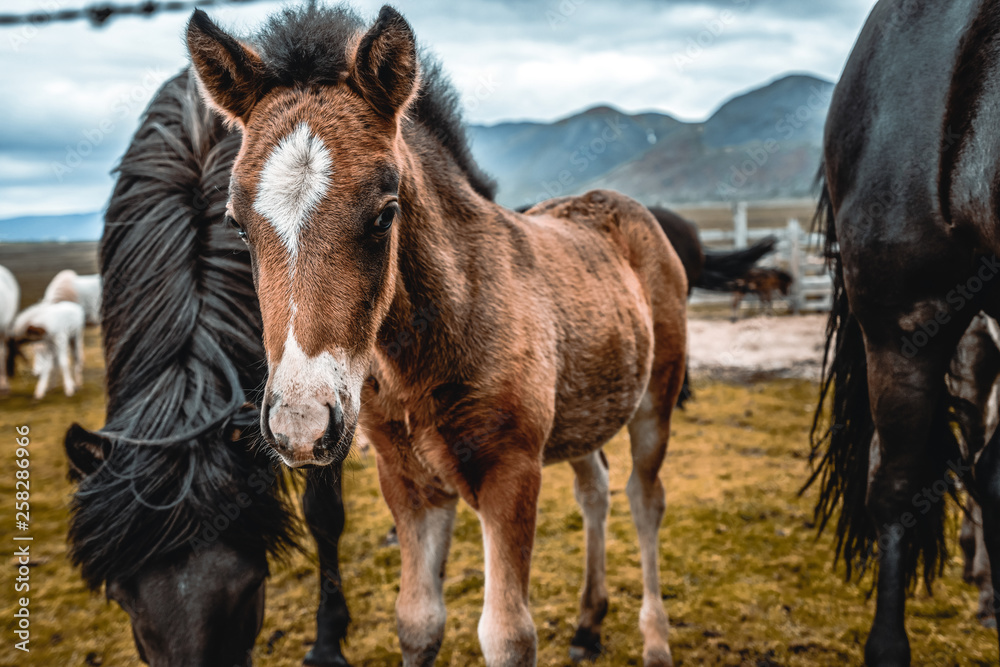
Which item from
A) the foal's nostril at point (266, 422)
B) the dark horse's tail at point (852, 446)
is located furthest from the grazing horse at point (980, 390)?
the foal's nostril at point (266, 422)

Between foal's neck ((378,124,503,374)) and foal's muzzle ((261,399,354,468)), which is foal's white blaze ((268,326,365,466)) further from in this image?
foal's neck ((378,124,503,374))

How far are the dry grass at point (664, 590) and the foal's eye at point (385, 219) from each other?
Answer: 1.39 m

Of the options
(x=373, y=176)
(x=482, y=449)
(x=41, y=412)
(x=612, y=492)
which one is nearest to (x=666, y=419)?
(x=482, y=449)

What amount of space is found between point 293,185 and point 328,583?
8.19 feet

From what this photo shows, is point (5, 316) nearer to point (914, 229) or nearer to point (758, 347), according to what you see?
point (914, 229)

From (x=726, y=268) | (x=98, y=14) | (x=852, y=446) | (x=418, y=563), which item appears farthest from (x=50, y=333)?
(x=852, y=446)

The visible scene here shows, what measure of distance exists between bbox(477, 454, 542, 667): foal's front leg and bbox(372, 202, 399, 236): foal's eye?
3.08 feet

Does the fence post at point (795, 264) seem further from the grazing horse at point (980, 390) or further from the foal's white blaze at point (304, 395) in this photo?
the foal's white blaze at point (304, 395)

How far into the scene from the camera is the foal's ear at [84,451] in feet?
6.56

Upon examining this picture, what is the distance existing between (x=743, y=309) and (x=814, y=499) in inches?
415

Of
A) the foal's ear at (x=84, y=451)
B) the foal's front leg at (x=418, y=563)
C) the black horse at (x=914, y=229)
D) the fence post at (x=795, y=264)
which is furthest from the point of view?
the fence post at (x=795, y=264)

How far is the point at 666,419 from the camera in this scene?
3.41 meters

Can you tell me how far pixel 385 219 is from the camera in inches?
62.0

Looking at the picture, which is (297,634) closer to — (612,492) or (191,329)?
(191,329)
